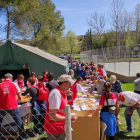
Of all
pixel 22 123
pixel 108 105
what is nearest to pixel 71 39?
pixel 22 123

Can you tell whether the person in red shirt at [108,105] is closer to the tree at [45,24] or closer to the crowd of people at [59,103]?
the crowd of people at [59,103]

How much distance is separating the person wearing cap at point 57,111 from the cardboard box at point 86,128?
538mm

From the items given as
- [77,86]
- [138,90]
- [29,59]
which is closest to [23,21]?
[29,59]

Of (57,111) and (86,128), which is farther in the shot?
(86,128)

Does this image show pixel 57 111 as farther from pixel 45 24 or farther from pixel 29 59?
pixel 45 24

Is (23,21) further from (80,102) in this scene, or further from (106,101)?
(106,101)

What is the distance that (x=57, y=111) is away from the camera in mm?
2328

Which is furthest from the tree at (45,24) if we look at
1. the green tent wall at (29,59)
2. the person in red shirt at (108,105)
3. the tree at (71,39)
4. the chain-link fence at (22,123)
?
the tree at (71,39)

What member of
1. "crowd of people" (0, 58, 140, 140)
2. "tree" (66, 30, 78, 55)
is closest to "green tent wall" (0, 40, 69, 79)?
"crowd of people" (0, 58, 140, 140)

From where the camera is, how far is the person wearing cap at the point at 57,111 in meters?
2.32

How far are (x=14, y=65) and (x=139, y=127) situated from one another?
5920 millimetres

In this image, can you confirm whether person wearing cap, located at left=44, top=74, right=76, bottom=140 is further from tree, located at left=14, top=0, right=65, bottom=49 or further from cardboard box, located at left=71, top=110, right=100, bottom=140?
tree, located at left=14, top=0, right=65, bottom=49

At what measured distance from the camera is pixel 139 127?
4758 millimetres

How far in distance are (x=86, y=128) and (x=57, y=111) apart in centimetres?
96
